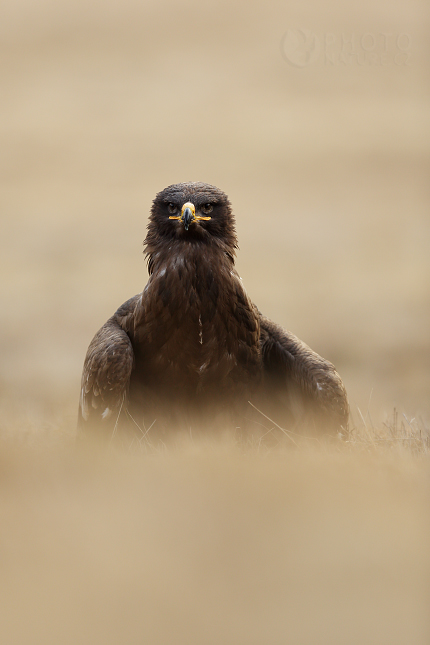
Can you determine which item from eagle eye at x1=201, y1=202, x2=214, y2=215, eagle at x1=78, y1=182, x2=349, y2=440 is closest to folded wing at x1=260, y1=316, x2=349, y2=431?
eagle at x1=78, y1=182, x2=349, y2=440

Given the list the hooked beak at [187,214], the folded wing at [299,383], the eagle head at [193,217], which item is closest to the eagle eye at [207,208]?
the eagle head at [193,217]

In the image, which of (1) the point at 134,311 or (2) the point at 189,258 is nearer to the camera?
(2) the point at 189,258

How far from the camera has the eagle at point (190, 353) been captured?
6.11 m

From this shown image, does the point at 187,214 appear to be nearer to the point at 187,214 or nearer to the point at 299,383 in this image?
the point at 187,214

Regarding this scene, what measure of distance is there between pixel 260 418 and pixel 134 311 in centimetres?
149

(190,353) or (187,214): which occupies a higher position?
(187,214)

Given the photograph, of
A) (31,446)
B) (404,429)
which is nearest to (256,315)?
(404,429)

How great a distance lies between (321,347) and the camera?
52.7 ft

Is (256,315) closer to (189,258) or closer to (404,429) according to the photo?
(189,258)

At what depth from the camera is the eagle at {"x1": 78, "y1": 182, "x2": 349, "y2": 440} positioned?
6.11m

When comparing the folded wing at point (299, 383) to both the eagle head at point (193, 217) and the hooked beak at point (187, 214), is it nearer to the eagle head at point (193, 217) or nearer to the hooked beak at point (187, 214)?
the eagle head at point (193, 217)

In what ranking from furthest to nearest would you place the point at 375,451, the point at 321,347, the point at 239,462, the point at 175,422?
the point at 321,347 → the point at 175,422 → the point at 375,451 → the point at 239,462

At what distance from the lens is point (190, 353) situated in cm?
616

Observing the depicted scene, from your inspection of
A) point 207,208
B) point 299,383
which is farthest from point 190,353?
point 207,208
